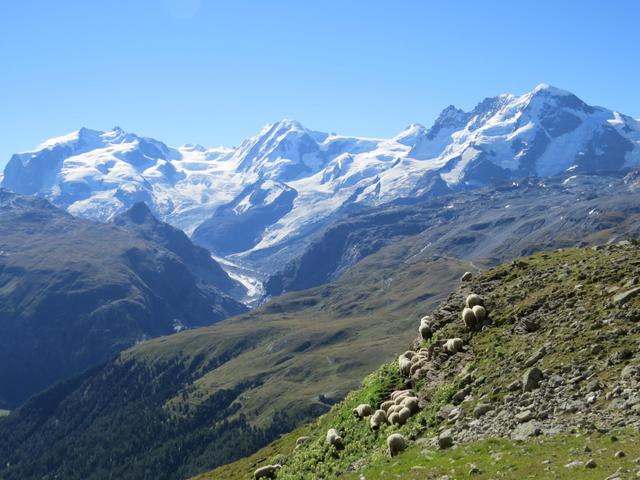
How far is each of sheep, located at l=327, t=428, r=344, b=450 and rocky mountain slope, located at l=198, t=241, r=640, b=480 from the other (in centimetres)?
20

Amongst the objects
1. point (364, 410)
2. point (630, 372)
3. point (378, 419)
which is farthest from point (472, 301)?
point (630, 372)

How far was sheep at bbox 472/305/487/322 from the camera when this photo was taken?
40625 mm

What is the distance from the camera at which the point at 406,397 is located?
120ft

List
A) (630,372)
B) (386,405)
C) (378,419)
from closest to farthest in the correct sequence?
1. (630,372)
2. (378,419)
3. (386,405)

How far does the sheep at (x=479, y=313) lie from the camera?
4062cm

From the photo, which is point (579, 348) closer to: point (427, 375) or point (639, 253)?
point (427, 375)

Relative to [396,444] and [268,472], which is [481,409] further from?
[268,472]

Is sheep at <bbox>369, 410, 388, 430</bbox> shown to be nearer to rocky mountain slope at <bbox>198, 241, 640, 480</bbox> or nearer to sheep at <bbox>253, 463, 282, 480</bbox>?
rocky mountain slope at <bbox>198, 241, 640, 480</bbox>

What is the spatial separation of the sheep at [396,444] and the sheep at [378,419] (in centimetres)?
456

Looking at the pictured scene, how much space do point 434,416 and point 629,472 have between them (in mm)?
12185

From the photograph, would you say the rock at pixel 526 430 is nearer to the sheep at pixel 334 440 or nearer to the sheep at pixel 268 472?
the sheep at pixel 334 440

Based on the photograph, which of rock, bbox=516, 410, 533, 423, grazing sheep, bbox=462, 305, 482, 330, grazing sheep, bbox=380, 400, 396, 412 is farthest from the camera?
grazing sheep, bbox=462, 305, 482, 330

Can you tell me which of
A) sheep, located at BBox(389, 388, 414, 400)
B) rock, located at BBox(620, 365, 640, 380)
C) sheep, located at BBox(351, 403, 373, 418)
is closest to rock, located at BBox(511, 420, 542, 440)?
rock, located at BBox(620, 365, 640, 380)

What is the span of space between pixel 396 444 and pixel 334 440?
7.58m
